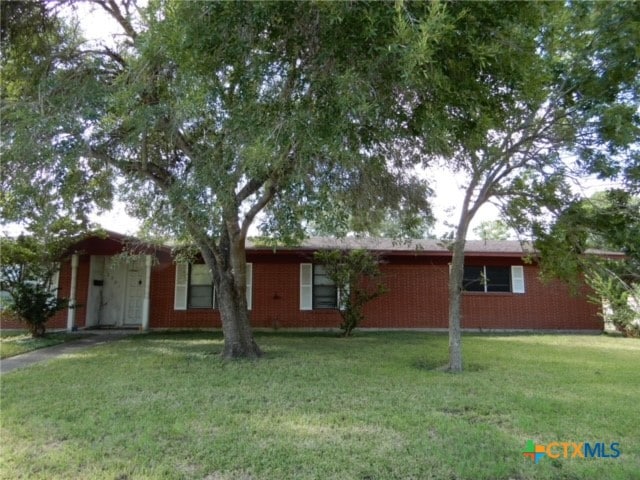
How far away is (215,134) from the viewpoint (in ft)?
20.9

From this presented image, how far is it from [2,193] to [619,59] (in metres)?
10.1

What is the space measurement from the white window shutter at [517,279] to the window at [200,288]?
10219 mm

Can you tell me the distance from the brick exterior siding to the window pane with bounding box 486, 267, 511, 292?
22cm

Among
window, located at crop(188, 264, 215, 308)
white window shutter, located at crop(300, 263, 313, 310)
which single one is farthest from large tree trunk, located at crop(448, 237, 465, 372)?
window, located at crop(188, 264, 215, 308)

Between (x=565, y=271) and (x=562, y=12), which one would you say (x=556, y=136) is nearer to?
(x=565, y=271)

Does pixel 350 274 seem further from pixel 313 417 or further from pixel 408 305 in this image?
pixel 313 417

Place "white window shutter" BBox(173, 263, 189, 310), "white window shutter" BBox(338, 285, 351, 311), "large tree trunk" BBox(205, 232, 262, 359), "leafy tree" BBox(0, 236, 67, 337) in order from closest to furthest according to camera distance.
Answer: "large tree trunk" BBox(205, 232, 262, 359), "leafy tree" BBox(0, 236, 67, 337), "white window shutter" BBox(338, 285, 351, 311), "white window shutter" BBox(173, 263, 189, 310)

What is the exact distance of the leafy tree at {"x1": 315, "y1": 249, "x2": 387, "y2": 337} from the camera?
42.5 feet

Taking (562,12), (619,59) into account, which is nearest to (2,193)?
(562,12)

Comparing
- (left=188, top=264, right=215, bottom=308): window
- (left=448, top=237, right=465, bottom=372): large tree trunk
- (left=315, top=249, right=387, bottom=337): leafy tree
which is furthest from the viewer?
(left=188, top=264, right=215, bottom=308): window

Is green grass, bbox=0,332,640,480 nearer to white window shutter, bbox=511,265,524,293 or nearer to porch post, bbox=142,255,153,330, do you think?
Answer: porch post, bbox=142,255,153,330

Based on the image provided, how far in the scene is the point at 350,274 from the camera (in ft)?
42.4

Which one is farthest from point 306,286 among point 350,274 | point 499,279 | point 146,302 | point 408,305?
point 499,279

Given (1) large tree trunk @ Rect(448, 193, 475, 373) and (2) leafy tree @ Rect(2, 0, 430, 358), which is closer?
(2) leafy tree @ Rect(2, 0, 430, 358)
